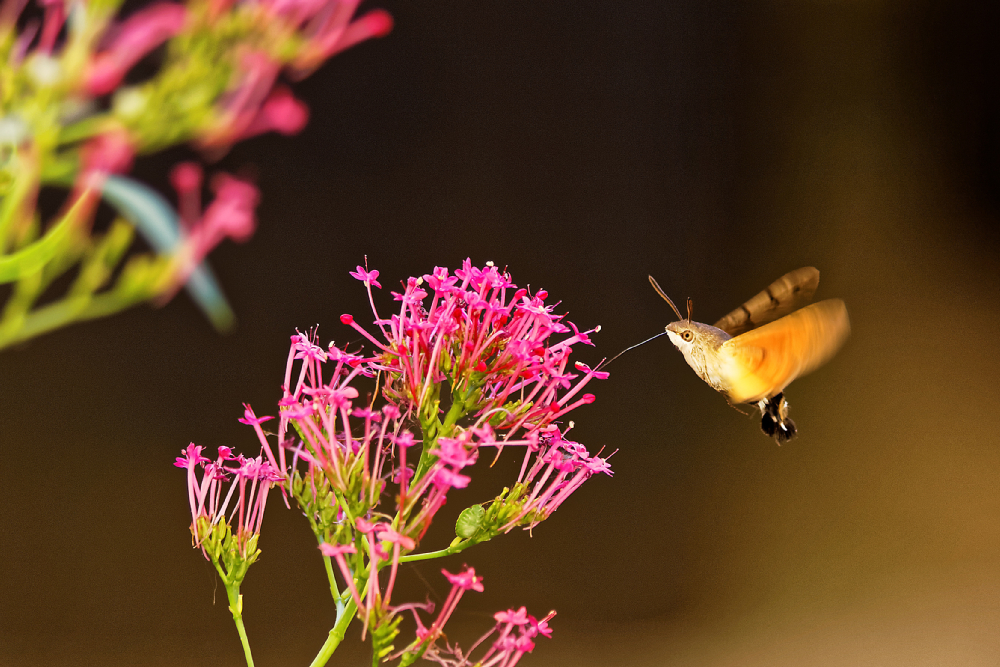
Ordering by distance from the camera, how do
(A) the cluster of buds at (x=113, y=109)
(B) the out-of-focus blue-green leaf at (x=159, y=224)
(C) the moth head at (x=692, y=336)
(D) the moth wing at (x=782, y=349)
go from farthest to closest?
(B) the out-of-focus blue-green leaf at (x=159, y=224), (C) the moth head at (x=692, y=336), (D) the moth wing at (x=782, y=349), (A) the cluster of buds at (x=113, y=109)

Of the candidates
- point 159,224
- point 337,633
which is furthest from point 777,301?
point 159,224

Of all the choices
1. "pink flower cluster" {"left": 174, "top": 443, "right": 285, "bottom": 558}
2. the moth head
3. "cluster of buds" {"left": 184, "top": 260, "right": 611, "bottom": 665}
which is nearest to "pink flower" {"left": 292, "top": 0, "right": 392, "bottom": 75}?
"cluster of buds" {"left": 184, "top": 260, "right": 611, "bottom": 665}

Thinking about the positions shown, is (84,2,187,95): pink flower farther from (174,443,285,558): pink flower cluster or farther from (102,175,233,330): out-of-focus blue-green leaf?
(102,175,233,330): out-of-focus blue-green leaf

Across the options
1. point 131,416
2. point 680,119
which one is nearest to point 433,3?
point 680,119

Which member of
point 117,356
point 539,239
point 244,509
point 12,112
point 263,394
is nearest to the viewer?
point 12,112

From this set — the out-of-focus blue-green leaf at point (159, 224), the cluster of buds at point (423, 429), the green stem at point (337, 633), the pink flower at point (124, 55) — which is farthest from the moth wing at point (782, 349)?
the out-of-focus blue-green leaf at point (159, 224)

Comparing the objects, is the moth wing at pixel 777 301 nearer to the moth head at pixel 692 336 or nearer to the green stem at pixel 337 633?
the moth head at pixel 692 336

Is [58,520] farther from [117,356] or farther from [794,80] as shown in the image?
[794,80]
